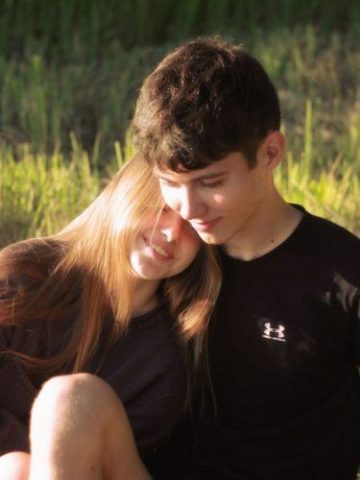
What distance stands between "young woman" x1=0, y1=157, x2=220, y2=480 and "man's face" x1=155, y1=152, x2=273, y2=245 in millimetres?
136

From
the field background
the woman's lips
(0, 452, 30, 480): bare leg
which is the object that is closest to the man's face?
the woman's lips

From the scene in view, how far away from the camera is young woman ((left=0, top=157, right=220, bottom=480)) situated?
2.64 meters

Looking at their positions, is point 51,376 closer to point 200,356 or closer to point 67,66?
point 200,356

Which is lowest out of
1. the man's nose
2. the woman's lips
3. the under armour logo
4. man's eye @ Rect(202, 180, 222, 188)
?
the under armour logo

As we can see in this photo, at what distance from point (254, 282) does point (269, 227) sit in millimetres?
125

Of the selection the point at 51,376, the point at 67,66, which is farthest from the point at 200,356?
the point at 67,66

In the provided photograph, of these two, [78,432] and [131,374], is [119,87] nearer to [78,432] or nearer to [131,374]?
[131,374]

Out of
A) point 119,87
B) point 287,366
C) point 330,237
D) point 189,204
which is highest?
point 189,204

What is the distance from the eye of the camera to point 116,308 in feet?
8.98

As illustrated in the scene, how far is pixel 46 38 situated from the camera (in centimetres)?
607

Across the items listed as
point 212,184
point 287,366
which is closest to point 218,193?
point 212,184

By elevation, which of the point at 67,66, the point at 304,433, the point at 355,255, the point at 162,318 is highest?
the point at 355,255

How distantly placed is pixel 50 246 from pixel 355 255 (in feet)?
2.32

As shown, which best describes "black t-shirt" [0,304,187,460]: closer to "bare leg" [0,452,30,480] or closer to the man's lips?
"bare leg" [0,452,30,480]
